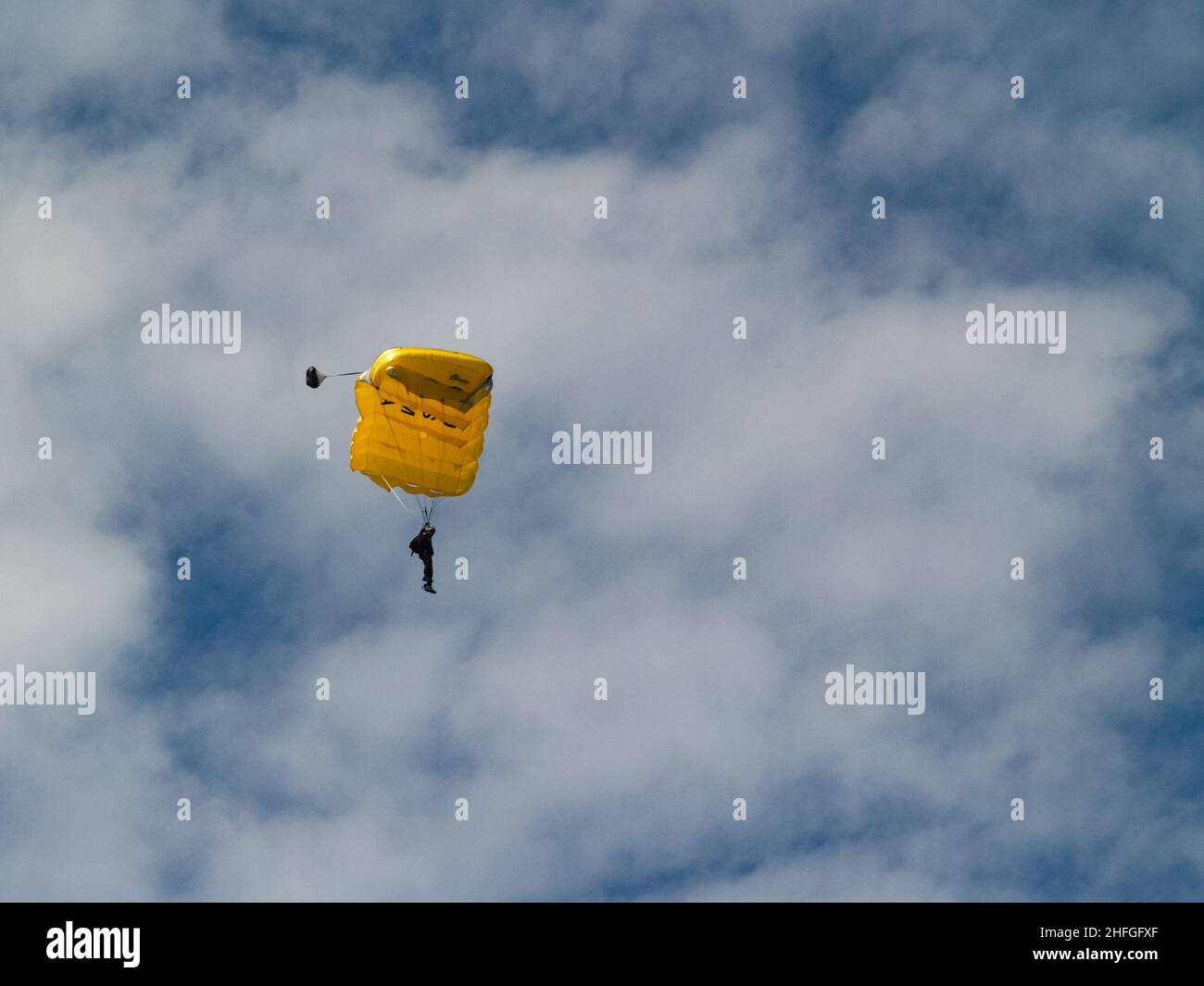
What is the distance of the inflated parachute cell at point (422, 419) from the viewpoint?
53500mm

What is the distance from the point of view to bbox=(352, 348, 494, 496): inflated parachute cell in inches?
2106

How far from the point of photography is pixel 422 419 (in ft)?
180

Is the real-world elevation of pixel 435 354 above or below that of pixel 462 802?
above

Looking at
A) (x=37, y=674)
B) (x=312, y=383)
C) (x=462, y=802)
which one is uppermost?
(x=312, y=383)

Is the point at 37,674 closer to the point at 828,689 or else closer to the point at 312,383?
the point at 312,383

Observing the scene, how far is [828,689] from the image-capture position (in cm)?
6562

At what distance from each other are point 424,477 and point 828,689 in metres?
17.2
